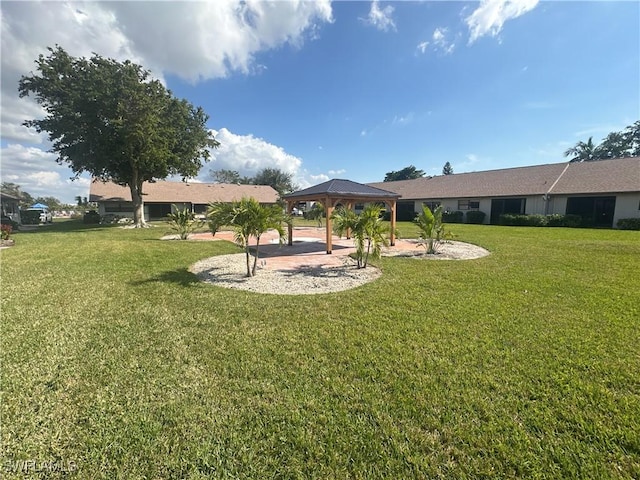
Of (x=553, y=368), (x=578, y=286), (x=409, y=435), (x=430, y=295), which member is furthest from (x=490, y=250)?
(x=409, y=435)

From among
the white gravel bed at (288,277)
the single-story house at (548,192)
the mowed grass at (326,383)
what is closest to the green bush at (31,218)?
the white gravel bed at (288,277)

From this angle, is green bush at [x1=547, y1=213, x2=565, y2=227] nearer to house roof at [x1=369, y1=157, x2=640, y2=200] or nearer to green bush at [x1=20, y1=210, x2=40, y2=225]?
house roof at [x1=369, y1=157, x2=640, y2=200]

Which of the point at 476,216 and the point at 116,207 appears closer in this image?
the point at 476,216

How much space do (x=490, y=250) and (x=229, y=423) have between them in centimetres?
1119

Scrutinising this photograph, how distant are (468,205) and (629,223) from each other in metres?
11.1

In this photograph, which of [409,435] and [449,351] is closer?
[409,435]

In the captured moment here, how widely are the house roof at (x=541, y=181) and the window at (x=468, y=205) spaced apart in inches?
27.0

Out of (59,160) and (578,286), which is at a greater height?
(59,160)

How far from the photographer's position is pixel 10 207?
25.8m

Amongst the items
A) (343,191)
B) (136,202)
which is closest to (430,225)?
(343,191)

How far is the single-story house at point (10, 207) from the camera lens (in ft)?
77.9

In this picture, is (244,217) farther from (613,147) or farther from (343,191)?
(613,147)

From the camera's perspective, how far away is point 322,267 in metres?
8.47

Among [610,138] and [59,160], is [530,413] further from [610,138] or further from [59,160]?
[610,138]
